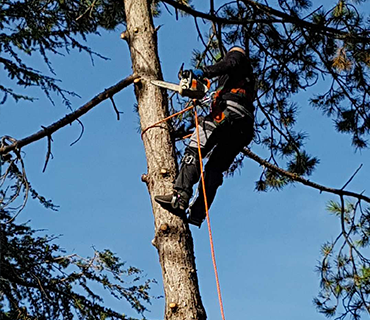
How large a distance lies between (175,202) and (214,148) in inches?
23.4

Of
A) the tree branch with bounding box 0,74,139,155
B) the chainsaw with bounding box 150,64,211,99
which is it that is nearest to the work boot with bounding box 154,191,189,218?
the chainsaw with bounding box 150,64,211,99

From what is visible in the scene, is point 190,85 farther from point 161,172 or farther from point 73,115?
point 73,115

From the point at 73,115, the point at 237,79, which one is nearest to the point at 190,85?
the point at 237,79

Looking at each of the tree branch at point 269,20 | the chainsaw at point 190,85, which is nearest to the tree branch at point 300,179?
the tree branch at point 269,20

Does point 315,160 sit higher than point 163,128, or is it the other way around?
point 315,160

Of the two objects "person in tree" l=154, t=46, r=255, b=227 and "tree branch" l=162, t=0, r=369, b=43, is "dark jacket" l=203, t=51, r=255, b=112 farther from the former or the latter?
"tree branch" l=162, t=0, r=369, b=43

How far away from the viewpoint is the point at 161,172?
444 cm

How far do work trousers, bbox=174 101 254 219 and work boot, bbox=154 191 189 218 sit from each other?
0.26 ft

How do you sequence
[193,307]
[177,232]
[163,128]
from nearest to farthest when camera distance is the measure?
[193,307] → [177,232] → [163,128]

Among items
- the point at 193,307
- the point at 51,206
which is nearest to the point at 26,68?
the point at 51,206

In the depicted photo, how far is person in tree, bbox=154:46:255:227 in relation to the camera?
4.38 m

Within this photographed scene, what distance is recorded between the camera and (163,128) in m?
4.64

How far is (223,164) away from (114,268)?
8.24 ft

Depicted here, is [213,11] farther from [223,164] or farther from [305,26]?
[223,164]
